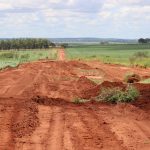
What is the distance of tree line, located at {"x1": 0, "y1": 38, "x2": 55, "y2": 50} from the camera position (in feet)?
502

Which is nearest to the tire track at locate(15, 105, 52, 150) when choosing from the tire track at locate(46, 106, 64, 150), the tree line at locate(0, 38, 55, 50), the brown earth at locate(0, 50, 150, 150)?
the brown earth at locate(0, 50, 150, 150)

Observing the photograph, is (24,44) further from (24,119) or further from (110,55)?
(24,119)

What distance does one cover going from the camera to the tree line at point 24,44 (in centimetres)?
15288

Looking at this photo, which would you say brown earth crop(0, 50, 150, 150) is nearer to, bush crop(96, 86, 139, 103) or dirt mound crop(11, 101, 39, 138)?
dirt mound crop(11, 101, 39, 138)

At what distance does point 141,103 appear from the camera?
760 inches

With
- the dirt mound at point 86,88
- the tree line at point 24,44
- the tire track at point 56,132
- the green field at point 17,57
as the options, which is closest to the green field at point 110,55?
the green field at point 17,57

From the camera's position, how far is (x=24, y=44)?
154750mm

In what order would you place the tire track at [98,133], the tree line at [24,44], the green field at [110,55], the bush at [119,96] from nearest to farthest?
the tire track at [98,133]
the bush at [119,96]
the green field at [110,55]
the tree line at [24,44]

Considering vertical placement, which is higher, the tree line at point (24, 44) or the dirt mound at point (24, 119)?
the dirt mound at point (24, 119)

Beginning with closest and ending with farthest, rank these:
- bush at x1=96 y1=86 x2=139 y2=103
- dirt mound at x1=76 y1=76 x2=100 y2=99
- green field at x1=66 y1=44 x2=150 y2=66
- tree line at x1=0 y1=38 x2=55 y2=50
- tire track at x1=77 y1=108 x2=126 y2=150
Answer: tire track at x1=77 y1=108 x2=126 y2=150 → bush at x1=96 y1=86 x2=139 y2=103 → dirt mound at x1=76 y1=76 x2=100 y2=99 → green field at x1=66 y1=44 x2=150 y2=66 → tree line at x1=0 y1=38 x2=55 y2=50

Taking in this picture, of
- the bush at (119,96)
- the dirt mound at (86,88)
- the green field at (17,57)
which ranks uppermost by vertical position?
the bush at (119,96)

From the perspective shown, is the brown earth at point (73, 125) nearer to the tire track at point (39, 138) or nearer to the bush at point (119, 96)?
the tire track at point (39, 138)

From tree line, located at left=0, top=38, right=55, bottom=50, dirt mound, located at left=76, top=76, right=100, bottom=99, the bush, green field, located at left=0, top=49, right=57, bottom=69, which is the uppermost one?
the bush

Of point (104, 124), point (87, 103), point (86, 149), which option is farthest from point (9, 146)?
point (87, 103)
